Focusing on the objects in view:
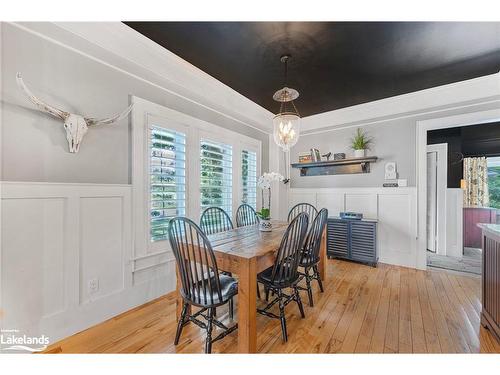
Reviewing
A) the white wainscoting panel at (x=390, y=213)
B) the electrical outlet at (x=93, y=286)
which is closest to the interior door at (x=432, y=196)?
the white wainscoting panel at (x=390, y=213)

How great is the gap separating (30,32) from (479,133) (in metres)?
6.57

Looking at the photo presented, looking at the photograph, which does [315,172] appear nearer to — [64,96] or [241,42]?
[241,42]

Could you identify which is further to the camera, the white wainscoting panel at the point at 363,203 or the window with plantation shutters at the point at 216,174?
the white wainscoting panel at the point at 363,203

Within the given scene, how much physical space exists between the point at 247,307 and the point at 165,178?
159 centimetres

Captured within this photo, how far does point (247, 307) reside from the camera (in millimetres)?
1438

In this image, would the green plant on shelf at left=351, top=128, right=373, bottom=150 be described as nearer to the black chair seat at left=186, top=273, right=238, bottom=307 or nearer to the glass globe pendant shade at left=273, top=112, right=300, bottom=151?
the glass globe pendant shade at left=273, top=112, right=300, bottom=151

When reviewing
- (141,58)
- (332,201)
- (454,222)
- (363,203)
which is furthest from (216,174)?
(454,222)

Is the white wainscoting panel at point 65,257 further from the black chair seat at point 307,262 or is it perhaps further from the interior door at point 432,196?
the interior door at point 432,196

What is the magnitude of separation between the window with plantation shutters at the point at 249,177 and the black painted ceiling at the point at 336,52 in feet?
3.73

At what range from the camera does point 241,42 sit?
6.34 feet

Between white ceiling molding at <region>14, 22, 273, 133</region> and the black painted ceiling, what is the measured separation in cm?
10

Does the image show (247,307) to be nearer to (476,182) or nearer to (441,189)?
(441,189)

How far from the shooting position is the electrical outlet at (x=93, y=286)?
1.82 metres
